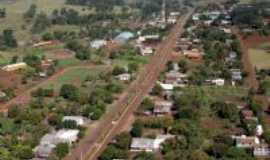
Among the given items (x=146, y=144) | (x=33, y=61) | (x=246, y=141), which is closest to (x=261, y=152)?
(x=246, y=141)

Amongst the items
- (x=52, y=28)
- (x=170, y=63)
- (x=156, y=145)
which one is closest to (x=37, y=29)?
(x=52, y=28)

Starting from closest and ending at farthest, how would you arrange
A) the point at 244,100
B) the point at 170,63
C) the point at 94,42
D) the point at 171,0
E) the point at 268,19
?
the point at 244,100
the point at 170,63
the point at 94,42
the point at 268,19
the point at 171,0

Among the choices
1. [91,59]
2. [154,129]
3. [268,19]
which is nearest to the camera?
[154,129]

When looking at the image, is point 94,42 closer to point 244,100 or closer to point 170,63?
point 170,63

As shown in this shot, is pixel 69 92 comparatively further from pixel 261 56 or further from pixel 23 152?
pixel 261 56

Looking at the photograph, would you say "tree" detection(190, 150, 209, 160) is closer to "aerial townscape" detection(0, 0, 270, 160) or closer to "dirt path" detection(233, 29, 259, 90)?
"aerial townscape" detection(0, 0, 270, 160)

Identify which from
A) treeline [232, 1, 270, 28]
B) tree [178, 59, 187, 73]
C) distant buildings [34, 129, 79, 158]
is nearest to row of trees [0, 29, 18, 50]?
tree [178, 59, 187, 73]
